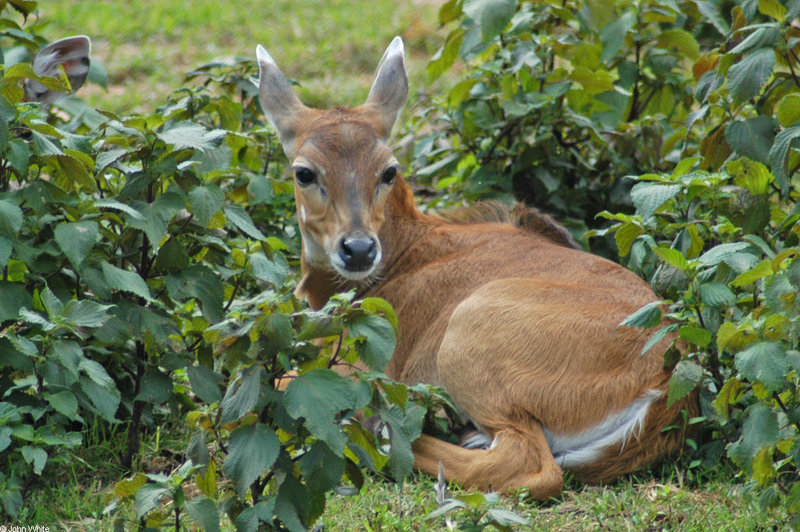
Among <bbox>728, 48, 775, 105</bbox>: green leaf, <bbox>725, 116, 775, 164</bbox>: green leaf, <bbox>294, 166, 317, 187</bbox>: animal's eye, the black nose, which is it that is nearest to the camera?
<bbox>728, 48, 775, 105</bbox>: green leaf

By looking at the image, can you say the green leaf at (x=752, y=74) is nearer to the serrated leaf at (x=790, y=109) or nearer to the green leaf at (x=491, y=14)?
the serrated leaf at (x=790, y=109)

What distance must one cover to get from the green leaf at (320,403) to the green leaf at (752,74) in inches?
84.2

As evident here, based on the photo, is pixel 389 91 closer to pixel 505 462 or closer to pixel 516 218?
pixel 516 218

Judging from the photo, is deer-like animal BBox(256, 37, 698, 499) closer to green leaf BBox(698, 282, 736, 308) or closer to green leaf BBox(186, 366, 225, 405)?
green leaf BBox(698, 282, 736, 308)

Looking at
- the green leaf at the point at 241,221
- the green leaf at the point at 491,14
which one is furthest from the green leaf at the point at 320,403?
the green leaf at the point at 491,14

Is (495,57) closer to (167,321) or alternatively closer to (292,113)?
(292,113)

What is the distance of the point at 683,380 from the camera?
402cm

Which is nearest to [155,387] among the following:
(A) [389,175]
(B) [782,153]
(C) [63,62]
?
(A) [389,175]

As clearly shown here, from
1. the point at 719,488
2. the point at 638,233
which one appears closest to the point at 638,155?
the point at 638,233

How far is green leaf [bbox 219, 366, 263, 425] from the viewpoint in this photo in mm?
3182

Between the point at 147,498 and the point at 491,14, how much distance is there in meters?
3.66

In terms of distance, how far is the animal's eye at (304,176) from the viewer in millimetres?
5312

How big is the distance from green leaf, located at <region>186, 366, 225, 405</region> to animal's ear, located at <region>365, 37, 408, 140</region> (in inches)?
76.5

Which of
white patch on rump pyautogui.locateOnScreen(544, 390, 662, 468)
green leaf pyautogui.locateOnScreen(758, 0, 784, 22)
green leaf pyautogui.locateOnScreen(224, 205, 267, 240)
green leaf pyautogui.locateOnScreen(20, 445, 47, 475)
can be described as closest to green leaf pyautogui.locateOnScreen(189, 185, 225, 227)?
green leaf pyautogui.locateOnScreen(224, 205, 267, 240)
